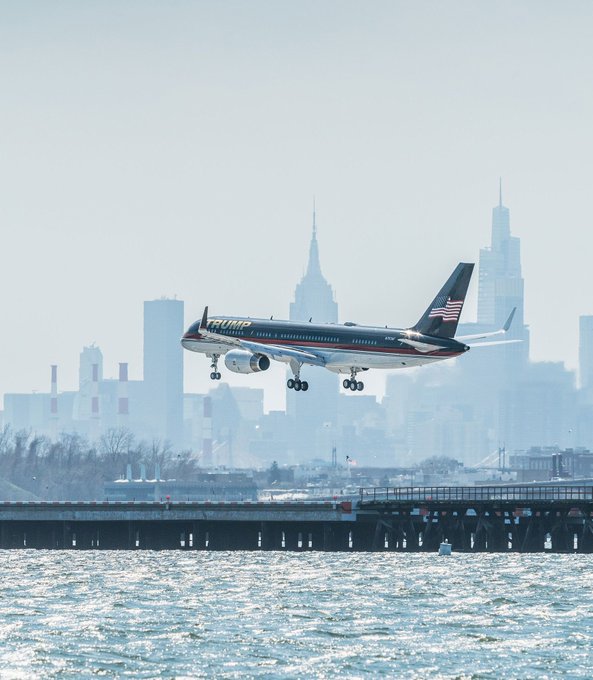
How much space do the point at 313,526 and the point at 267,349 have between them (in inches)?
606

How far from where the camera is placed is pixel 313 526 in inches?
6383

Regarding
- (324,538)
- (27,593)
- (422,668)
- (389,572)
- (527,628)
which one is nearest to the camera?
(422,668)

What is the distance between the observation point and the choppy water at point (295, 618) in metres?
99.8

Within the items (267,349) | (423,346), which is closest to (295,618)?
(423,346)

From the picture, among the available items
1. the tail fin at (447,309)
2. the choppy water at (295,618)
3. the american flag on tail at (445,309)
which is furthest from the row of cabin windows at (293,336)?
the choppy water at (295,618)

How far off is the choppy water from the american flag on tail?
767 inches

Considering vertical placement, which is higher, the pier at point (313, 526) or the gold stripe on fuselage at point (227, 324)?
the gold stripe on fuselage at point (227, 324)

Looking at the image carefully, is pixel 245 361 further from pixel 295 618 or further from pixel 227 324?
pixel 295 618

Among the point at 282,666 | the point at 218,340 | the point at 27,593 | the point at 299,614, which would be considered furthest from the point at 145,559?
the point at 282,666

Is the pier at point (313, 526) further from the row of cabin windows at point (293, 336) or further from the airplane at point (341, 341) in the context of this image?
the row of cabin windows at point (293, 336)

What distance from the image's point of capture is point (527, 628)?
114 m

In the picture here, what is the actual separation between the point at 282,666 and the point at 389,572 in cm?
5296

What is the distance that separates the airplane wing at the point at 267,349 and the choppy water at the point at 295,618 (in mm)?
16506

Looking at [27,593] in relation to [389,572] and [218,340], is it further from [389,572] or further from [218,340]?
[218,340]
